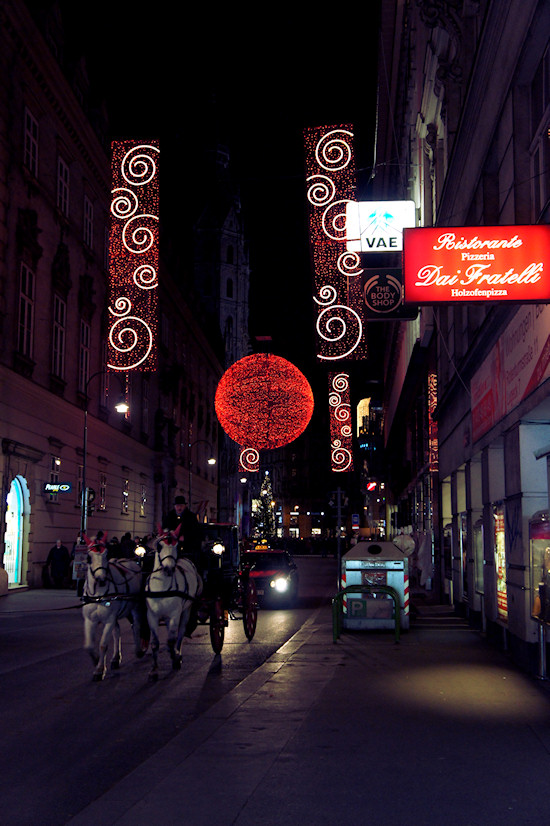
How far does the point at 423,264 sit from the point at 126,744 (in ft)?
21.9

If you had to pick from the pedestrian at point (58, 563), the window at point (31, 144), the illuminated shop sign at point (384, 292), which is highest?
the window at point (31, 144)

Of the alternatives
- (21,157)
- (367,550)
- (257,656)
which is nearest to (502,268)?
(257,656)

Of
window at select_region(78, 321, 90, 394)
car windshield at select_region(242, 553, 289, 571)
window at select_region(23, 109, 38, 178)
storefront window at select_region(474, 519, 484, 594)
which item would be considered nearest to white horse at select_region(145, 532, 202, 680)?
storefront window at select_region(474, 519, 484, 594)

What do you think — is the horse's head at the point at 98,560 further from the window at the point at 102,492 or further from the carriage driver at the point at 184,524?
the window at the point at 102,492

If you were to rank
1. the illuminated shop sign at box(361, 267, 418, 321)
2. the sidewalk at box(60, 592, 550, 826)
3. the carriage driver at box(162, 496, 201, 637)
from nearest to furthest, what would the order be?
the sidewalk at box(60, 592, 550, 826)
the carriage driver at box(162, 496, 201, 637)
the illuminated shop sign at box(361, 267, 418, 321)

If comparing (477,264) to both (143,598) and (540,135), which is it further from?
(143,598)

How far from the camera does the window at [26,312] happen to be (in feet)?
98.8

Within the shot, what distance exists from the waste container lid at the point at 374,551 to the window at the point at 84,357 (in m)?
21.0

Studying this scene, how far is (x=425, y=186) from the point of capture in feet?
94.2

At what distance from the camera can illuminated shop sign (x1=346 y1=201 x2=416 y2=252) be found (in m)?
18.6

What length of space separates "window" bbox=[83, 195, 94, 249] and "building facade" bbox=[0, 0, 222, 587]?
5cm

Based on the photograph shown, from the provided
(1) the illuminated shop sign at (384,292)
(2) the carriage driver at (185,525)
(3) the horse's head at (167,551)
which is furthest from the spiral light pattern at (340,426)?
(3) the horse's head at (167,551)

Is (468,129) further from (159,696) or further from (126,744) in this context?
(126,744)

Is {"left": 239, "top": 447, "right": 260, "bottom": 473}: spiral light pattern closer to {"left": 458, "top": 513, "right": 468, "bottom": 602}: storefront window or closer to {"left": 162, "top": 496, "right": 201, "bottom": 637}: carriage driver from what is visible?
{"left": 458, "top": 513, "right": 468, "bottom": 602}: storefront window
